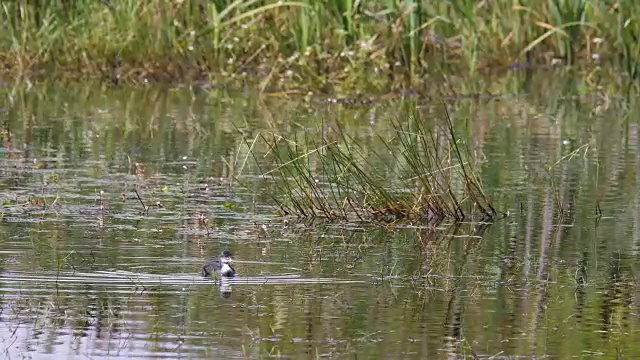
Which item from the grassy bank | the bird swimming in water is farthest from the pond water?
the grassy bank

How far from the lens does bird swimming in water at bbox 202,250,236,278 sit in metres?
8.73

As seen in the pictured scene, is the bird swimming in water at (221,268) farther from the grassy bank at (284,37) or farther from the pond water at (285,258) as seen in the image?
the grassy bank at (284,37)

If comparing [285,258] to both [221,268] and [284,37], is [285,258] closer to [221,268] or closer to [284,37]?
[221,268]

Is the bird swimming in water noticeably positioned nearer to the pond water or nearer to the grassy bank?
the pond water

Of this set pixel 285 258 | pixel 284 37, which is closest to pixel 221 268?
pixel 285 258

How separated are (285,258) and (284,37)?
12.5 m

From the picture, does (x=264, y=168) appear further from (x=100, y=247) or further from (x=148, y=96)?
(x=148, y=96)

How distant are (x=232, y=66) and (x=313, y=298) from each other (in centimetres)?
1435

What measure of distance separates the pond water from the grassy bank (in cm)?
369

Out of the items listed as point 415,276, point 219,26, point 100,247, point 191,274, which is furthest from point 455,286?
point 219,26

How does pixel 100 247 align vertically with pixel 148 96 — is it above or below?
above

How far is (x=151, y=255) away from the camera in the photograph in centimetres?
948

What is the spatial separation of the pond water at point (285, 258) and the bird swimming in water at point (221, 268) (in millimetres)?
162

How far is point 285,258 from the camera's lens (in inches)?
375
